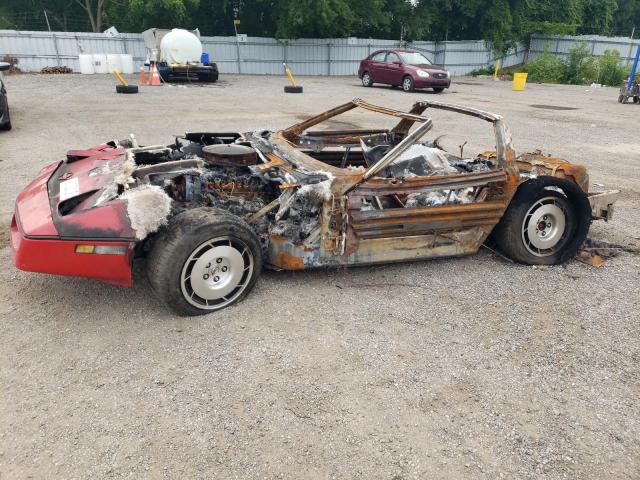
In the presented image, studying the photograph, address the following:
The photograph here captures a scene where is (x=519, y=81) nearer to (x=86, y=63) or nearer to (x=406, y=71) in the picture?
(x=406, y=71)

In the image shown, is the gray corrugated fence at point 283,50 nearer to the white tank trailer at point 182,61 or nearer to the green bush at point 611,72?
the green bush at point 611,72

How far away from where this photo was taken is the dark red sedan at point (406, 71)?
1805cm

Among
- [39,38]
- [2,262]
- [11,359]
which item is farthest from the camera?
[39,38]

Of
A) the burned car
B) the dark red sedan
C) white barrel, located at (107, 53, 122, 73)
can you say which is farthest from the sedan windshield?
the burned car

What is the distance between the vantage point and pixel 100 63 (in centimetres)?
2248

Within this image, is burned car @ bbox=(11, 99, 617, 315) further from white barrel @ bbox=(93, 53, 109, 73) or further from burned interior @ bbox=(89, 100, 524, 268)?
white barrel @ bbox=(93, 53, 109, 73)

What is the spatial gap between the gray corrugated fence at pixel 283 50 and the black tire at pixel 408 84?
37.8 ft

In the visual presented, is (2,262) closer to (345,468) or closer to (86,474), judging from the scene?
(86,474)

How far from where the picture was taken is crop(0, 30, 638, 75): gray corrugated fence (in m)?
23.8

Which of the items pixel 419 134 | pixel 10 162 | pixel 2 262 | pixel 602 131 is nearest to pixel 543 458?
pixel 419 134

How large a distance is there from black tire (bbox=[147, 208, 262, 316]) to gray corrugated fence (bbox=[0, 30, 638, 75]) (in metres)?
25.1

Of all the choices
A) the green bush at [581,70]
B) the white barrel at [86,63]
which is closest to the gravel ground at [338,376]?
the white barrel at [86,63]

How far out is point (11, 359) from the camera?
118 inches

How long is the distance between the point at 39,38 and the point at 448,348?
88.0ft
